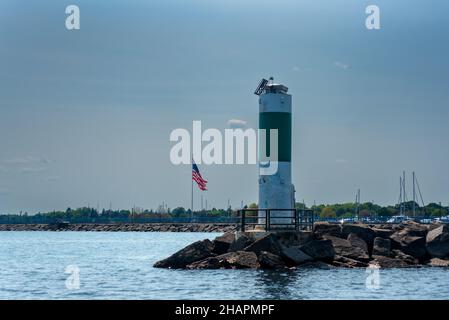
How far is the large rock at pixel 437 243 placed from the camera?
42156 mm

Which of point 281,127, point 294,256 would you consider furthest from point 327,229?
point 281,127

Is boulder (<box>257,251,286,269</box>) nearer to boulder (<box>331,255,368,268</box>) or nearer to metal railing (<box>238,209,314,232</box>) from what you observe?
metal railing (<box>238,209,314,232</box>)

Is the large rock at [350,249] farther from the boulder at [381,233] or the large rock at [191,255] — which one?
the large rock at [191,255]

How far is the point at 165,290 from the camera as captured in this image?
105 ft

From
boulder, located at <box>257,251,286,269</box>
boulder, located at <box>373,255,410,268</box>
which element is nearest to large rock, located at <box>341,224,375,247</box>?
boulder, located at <box>373,255,410,268</box>

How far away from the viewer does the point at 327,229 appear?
137 feet

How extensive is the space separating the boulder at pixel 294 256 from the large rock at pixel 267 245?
0.32 metres

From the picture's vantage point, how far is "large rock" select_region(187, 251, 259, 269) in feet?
126

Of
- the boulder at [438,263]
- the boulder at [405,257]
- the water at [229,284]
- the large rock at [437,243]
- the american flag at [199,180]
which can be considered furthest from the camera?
the american flag at [199,180]

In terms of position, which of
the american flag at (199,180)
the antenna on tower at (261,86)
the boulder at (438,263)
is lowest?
the boulder at (438,263)

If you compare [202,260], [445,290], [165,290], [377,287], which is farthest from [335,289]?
[202,260]

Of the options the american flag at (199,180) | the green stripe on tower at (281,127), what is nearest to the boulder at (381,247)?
the green stripe on tower at (281,127)
